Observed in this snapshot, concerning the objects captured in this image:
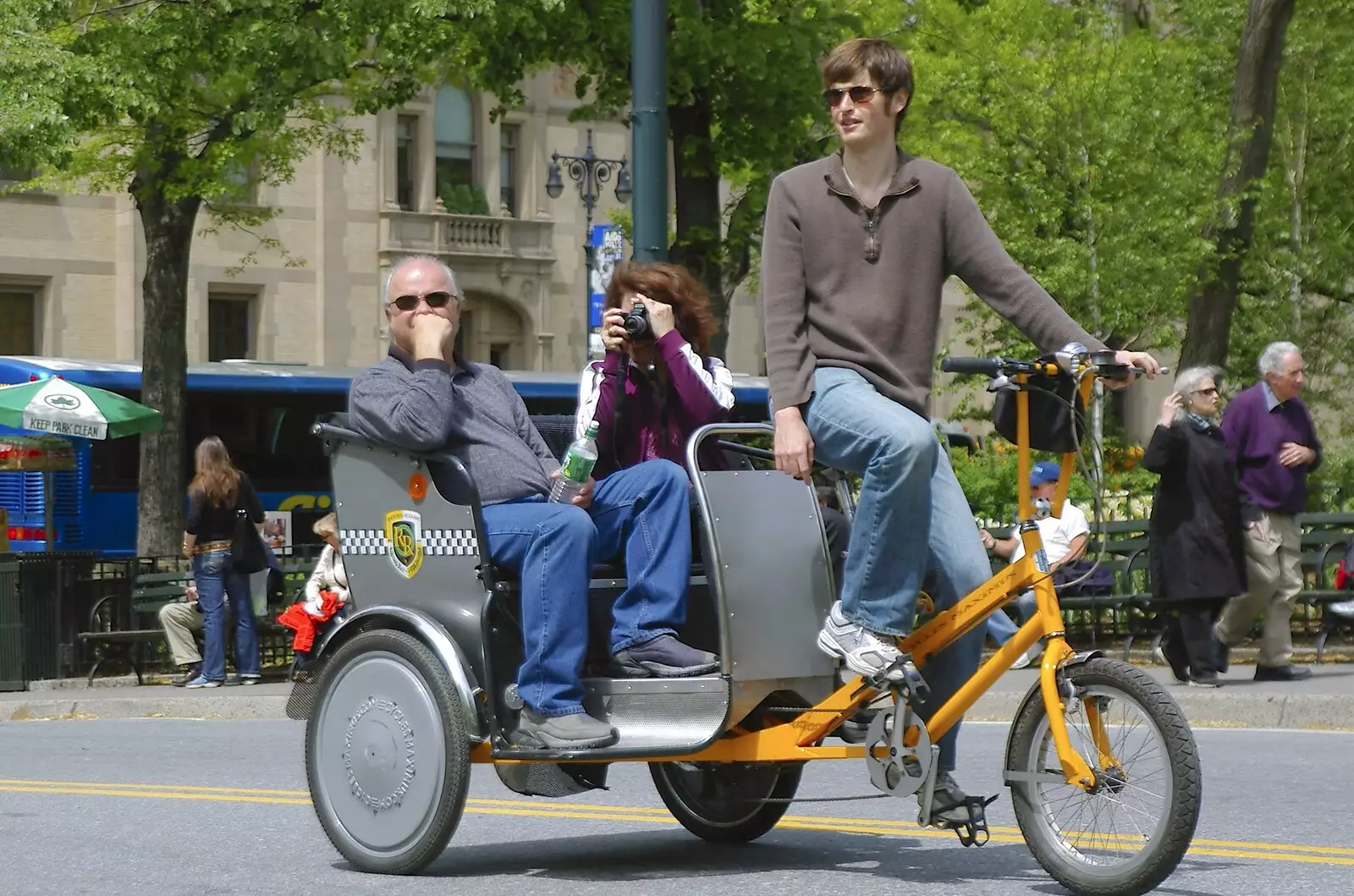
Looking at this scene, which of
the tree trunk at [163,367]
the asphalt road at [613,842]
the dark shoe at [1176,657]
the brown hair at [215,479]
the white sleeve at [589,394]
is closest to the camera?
the asphalt road at [613,842]

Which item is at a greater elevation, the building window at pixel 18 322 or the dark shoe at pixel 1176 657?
the building window at pixel 18 322

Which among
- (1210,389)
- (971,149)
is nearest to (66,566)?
(1210,389)

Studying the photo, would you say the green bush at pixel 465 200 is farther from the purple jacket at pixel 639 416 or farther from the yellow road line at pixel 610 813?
the purple jacket at pixel 639 416

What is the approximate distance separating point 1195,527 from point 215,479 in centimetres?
815

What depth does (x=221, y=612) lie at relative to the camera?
58.5ft

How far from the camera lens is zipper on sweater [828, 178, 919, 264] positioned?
584 cm

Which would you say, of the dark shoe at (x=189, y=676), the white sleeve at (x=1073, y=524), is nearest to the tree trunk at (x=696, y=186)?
the white sleeve at (x=1073, y=524)

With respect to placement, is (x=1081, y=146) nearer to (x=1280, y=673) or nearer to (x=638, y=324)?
(x=1280, y=673)

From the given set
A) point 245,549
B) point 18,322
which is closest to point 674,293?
point 245,549

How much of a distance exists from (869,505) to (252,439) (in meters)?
28.0

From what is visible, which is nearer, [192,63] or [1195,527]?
[1195,527]

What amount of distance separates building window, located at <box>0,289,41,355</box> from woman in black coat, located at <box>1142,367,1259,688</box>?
31.1 metres

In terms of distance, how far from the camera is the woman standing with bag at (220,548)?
17750mm

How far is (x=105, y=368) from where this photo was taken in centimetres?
3097
